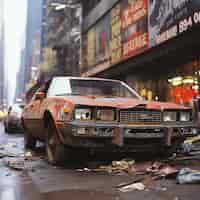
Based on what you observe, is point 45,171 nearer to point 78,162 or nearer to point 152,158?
point 78,162

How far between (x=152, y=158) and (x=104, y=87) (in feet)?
5.63

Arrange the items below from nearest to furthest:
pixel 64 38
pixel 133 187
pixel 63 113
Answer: pixel 133 187 → pixel 63 113 → pixel 64 38

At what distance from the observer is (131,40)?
22.1 metres

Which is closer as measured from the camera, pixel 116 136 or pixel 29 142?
pixel 116 136

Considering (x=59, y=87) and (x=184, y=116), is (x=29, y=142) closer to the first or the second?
(x=59, y=87)

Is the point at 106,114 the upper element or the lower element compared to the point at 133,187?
upper

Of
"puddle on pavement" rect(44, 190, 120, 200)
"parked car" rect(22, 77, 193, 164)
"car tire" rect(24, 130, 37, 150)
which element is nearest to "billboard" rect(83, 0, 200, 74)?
"car tire" rect(24, 130, 37, 150)

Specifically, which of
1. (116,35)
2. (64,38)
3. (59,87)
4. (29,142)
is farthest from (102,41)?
(64,38)

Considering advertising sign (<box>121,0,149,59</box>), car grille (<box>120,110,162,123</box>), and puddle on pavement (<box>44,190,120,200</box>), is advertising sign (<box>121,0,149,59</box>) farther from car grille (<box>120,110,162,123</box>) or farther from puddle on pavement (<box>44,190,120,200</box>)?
puddle on pavement (<box>44,190,120,200</box>)

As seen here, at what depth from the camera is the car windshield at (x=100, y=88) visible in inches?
312

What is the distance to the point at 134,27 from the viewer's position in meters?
21.8

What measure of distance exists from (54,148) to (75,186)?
1.79m

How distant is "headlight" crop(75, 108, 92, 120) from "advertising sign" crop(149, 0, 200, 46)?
9.31 m

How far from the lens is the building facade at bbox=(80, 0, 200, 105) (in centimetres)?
1656
